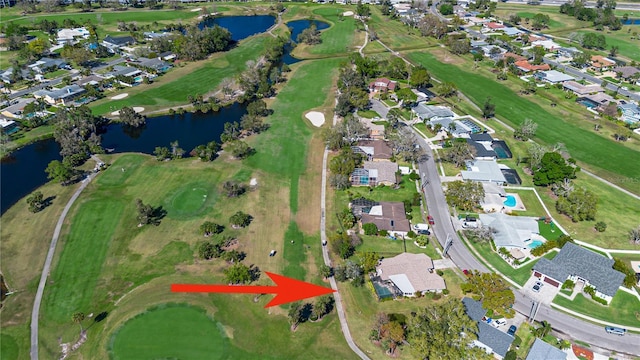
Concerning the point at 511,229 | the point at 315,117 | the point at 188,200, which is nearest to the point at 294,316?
the point at 188,200

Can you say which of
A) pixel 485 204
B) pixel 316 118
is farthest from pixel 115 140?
pixel 485 204

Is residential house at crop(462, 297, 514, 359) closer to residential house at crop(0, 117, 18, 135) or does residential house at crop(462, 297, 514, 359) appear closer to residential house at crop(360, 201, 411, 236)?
residential house at crop(360, 201, 411, 236)

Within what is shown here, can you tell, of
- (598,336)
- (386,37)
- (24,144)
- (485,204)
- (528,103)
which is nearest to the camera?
(598,336)

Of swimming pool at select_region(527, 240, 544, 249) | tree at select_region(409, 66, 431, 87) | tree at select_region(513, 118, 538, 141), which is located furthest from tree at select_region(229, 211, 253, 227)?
tree at select_region(409, 66, 431, 87)

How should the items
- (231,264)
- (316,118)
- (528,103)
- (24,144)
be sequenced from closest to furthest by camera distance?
(231,264)
(24,144)
(316,118)
(528,103)

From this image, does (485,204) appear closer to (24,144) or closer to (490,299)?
(490,299)

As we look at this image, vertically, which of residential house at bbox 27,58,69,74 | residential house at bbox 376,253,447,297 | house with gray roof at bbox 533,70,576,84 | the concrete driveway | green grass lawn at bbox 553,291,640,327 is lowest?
green grass lawn at bbox 553,291,640,327

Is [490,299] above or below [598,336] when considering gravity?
above
